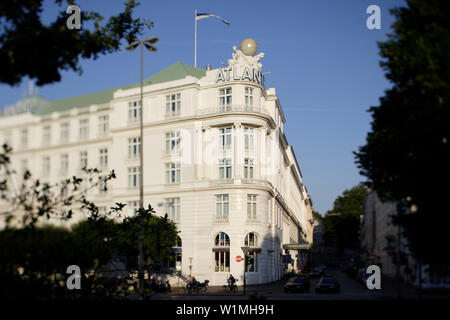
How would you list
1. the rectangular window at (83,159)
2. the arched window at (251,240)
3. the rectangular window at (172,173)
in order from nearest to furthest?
the rectangular window at (83,159)
the arched window at (251,240)
the rectangular window at (172,173)

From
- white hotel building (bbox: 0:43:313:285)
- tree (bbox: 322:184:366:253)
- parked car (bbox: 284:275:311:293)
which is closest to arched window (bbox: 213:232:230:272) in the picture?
white hotel building (bbox: 0:43:313:285)

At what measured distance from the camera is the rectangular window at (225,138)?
221 ft

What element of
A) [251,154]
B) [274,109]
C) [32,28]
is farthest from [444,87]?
[274,109]

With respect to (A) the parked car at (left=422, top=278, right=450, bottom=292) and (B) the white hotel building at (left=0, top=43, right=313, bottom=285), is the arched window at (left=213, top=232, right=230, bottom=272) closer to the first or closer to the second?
(B) the white hotel building at (left=0, top=43, right=313, bottom=285)

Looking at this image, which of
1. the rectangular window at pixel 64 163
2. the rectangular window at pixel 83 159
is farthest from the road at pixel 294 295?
the rectangular window at pixel 64 163

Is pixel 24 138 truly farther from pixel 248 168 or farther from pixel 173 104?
pixel 173 104

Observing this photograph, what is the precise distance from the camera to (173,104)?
227 ft

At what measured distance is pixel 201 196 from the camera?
6662 centimetres

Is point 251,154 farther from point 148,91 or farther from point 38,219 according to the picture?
point 38,219

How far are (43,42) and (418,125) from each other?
12220mm

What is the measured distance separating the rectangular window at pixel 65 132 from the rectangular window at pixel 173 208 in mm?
57900

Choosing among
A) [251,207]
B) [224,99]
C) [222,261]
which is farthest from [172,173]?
[222,261]

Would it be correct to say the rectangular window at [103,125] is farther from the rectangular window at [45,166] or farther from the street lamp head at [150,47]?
the rectangular window at [45,166]

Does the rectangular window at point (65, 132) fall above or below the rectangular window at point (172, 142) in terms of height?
below
